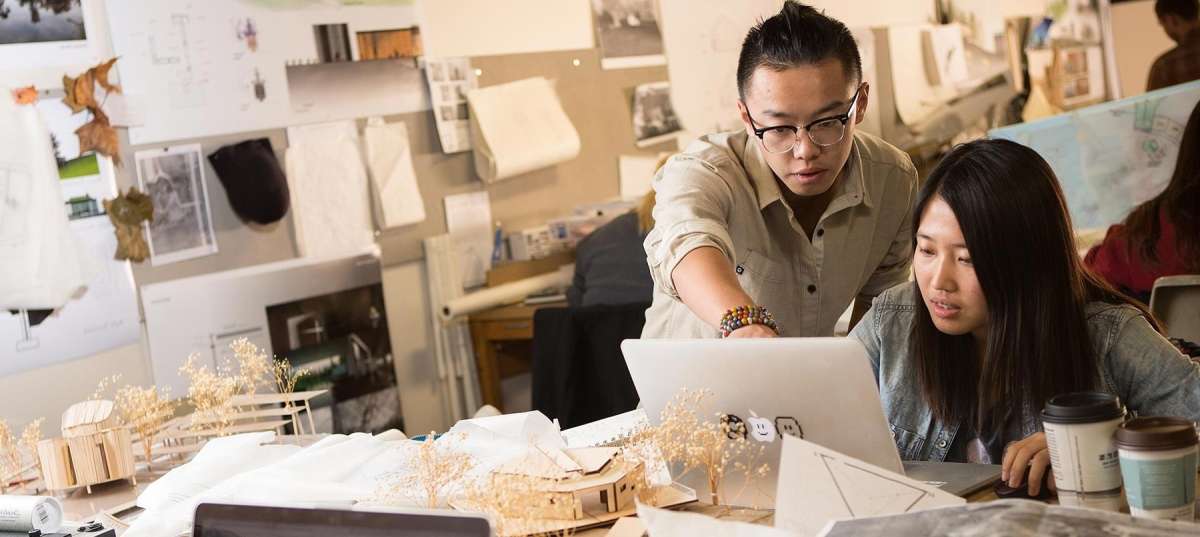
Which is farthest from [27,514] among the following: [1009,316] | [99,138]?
[99,138]

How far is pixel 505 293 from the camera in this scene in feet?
13.5

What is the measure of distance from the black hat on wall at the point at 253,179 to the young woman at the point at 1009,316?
90.0 inches

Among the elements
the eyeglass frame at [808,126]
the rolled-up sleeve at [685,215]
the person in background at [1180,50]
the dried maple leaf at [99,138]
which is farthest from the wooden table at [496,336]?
the person in background at [1180,50]

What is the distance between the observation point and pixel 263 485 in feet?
5.93

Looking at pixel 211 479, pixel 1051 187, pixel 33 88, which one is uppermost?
pixel 33 88

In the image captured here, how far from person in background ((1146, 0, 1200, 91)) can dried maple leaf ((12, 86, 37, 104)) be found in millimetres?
4723

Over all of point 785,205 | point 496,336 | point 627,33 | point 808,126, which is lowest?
point 496,336

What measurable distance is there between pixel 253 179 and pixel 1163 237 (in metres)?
2.39

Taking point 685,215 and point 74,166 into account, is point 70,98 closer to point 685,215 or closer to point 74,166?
point 74,166

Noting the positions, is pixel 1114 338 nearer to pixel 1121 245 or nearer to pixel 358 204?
pixel 1121 245

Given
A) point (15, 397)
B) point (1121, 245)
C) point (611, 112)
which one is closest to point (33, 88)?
point (15, 397)

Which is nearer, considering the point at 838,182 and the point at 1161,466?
the point at 1161,466

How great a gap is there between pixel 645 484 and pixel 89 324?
214 centimetres

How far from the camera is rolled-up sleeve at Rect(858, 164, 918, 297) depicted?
236 centimetres
